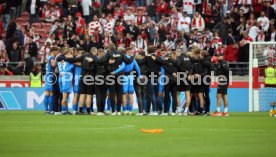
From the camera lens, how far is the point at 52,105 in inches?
1167

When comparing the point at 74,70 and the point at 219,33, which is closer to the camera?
the point at 74,70

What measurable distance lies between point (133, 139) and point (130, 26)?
20123 mm

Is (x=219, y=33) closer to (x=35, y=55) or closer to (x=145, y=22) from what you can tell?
(x=145, y=22)

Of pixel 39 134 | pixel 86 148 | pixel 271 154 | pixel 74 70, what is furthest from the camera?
pixel 74 70

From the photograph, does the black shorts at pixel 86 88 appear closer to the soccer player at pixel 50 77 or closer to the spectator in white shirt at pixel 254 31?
the soccer player at pixel 50 77

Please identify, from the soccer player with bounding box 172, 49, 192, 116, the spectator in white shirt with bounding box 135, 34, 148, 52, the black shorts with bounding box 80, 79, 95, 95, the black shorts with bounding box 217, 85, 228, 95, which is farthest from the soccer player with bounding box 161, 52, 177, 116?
the spectator in white shirt with bounding box 135, 34, 148, 52

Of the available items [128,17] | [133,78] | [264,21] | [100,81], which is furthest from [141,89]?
[264,21]

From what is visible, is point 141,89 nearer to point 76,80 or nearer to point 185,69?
point 185,69

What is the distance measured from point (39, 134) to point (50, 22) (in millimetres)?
20930

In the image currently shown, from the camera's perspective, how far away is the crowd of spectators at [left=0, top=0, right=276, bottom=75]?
35.8 m

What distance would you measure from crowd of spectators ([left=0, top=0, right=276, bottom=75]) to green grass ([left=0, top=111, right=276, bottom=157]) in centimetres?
1274

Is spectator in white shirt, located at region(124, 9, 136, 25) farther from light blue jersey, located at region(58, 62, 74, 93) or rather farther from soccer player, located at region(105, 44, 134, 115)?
soccer player, located at region(105, 44, 134, 115)

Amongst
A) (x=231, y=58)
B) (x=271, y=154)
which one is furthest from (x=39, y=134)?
(x=231, y=58)

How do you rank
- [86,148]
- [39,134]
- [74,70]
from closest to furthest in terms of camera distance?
[86,148]
[39,134]
[74,70]
